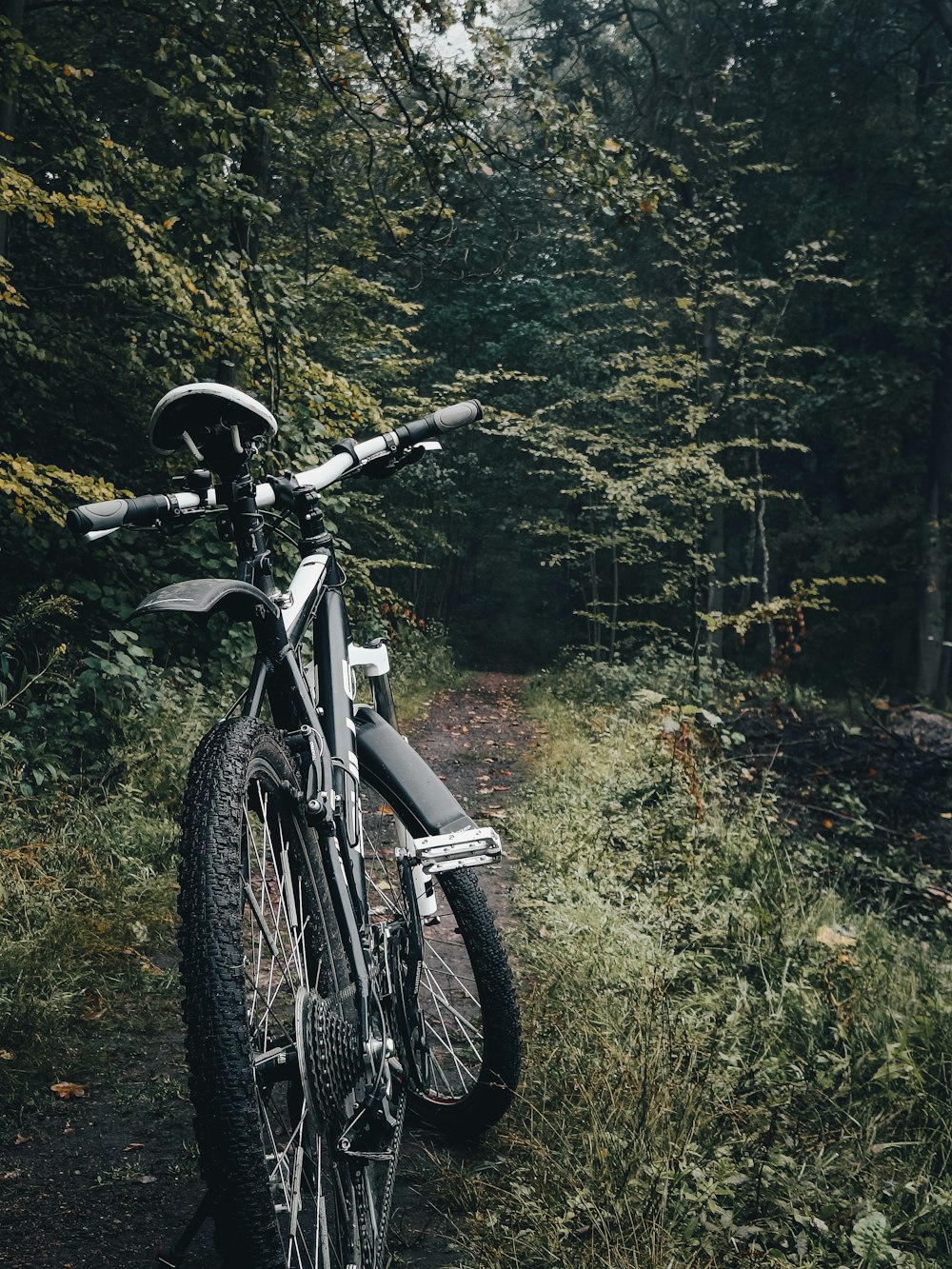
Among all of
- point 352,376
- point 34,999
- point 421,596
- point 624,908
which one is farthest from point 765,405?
point 34,999

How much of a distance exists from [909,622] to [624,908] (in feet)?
44.4

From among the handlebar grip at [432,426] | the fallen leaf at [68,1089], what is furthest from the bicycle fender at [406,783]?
the fallen leaf at [68,1089]

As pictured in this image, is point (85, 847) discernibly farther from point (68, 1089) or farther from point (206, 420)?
point (206, 420)

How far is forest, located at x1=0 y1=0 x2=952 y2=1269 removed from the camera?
242 centimetres

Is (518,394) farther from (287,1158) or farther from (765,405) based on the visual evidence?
(287,1158)

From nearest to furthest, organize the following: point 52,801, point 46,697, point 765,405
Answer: point 52,801 → point 46,697 → point 765,405

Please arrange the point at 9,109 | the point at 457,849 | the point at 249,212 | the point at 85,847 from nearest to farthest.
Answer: the point at 457,849 → the point at 85,847 → the point at 249,212 → the point at 9,109

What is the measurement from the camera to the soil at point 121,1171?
1.97 m

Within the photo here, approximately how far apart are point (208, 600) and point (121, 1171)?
5.43 feet

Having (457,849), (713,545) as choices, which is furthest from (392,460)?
(713,545)

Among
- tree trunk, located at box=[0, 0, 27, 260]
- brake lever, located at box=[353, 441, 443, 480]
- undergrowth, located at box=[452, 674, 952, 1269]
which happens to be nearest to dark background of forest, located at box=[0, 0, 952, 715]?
tree trunk, located at box=[0, 0, 27, 260]

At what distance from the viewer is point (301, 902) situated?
1.68 meters

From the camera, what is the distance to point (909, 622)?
15602 millimetres

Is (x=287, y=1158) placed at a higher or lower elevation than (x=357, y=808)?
lower
